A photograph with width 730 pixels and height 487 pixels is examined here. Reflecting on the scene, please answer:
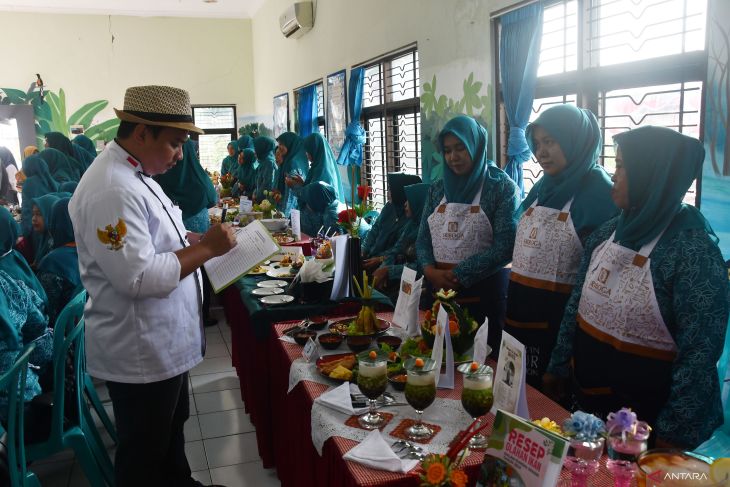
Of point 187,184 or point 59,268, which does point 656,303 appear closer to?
point 59,268

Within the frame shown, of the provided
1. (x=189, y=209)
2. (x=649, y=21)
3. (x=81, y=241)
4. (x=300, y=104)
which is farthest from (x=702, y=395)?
(x=300, y=104)

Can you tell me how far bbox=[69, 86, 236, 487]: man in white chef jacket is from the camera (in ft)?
5.34

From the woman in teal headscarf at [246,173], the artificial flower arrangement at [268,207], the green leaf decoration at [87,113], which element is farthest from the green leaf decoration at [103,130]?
the artificial flower arrangement at [268,207]

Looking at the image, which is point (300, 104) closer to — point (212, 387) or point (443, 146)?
point (212, 387)

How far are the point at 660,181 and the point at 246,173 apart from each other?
247 inches

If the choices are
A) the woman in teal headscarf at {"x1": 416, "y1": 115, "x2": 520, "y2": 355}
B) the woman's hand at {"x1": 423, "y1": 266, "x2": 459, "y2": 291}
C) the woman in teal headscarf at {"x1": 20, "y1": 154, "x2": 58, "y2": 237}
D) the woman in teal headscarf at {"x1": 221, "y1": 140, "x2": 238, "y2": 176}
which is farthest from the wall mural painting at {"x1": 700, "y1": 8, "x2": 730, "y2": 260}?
the woman in teal headscarf at {"x1": 221, "y1": 140, "x2": 238, "y2": 176}

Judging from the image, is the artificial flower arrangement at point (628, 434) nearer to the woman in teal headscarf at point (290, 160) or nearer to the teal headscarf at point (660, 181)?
the teal headscarf at point (660, 181)

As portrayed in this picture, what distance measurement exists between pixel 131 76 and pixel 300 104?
12.4 ft

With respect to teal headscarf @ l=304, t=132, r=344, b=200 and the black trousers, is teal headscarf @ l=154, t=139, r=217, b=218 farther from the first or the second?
the black trousers

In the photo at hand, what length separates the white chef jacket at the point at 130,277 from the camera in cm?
162

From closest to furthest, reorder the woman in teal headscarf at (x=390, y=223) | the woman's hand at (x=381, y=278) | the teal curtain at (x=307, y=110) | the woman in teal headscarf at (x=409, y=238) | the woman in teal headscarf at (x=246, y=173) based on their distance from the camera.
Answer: the woman's hand at (x=381, y=278), the woman in teal headscarf at (x=409, y=238), the woman in teal headscarf at (x=390, y=223), the woman in teal headscarf at (x=246, y=173), the teal curtain at (x=307, y=110)

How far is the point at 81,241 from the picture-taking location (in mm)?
1697

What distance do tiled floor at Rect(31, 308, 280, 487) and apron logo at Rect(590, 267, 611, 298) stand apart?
1.62 meters

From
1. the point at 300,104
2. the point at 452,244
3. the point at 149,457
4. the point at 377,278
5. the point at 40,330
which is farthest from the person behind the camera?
the point at 300,104
